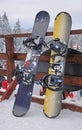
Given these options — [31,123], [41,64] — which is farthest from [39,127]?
[41,64]

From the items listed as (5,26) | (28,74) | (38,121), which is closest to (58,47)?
(28,74)

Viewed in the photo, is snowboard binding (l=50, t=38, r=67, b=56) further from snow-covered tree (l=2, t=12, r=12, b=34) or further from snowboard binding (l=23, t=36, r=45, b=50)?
snow-covered tree (l=2, t=12, r=12, b=34)

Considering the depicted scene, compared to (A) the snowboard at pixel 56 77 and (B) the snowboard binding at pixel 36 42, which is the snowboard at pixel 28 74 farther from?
(A) the snowboard at pixel 56 77

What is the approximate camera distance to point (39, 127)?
4203 mm

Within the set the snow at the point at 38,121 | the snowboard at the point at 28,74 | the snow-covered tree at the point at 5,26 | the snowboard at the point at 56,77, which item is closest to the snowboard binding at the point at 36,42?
the snowboard at the point at 28,74

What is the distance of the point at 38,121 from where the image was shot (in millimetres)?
4480

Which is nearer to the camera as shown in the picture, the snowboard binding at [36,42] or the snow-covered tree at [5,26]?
the snowboard binding at [36,42]

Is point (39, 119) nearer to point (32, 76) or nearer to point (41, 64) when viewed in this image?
point (32, 76)

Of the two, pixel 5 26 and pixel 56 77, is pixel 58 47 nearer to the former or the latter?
pixel 56 77

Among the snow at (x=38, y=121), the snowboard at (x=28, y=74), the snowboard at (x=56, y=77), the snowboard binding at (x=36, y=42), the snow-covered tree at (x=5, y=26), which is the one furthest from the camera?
the snow-covered tree at (x=5, y=26)

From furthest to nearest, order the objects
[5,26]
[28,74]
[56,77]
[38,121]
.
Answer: [5,26] < [28,74] < [56,77] < [38,121]

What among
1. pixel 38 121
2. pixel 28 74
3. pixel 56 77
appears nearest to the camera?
pixel 38 121

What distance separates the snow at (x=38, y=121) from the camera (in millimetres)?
4223

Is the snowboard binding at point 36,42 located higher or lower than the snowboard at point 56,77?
higher
